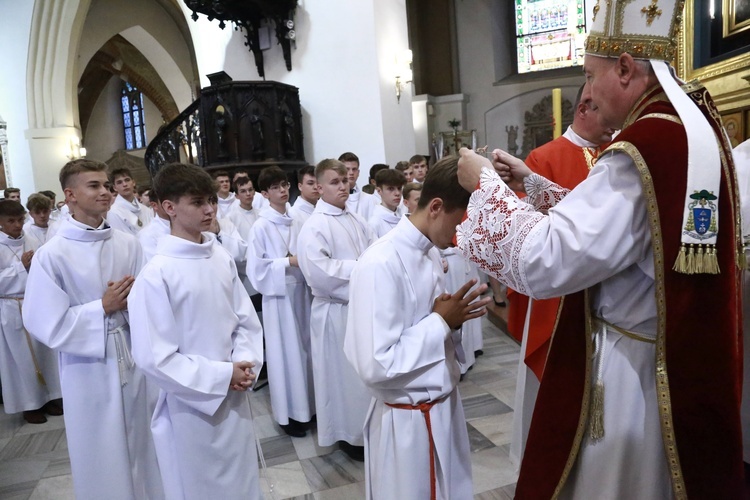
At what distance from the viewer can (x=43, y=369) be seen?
5156 mm

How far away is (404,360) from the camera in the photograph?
1.77m

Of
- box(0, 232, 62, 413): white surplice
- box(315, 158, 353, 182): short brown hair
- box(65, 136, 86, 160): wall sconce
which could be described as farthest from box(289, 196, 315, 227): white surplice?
box(65, 136, 86, 160): wall sconce

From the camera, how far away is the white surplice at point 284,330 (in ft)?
13.4

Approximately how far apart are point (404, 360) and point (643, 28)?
1159 millimetres

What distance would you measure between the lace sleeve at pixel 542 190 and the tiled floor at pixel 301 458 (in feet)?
6.20

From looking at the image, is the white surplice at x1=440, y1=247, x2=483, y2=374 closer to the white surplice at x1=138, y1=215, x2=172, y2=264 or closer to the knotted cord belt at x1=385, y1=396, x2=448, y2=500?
the white surplice at x1=138, y1=215, x2=172, y2=264

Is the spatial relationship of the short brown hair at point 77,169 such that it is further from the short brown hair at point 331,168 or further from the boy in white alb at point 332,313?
the short brown hair at point 331,168

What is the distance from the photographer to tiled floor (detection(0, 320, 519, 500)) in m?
3.25

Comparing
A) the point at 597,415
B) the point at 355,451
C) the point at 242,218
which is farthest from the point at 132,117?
the point at 597,415

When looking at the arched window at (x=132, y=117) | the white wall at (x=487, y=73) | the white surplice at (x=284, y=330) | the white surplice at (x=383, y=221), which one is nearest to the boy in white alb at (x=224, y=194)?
the white surplice at (x=383, y=221)

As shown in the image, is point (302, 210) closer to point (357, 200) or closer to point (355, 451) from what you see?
point (357, 200)

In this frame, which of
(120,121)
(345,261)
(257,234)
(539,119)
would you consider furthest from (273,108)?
(120,121)

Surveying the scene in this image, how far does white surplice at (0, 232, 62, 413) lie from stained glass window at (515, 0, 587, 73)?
13413 mm

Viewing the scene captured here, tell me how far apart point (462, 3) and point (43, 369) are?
1352cm
